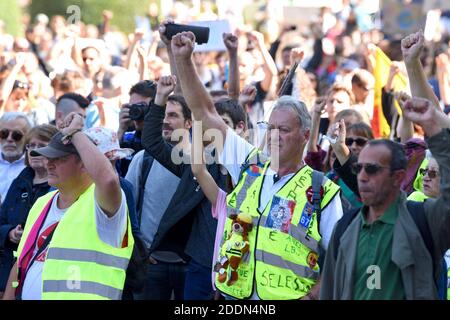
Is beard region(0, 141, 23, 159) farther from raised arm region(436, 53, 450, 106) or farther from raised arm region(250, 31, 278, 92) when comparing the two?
raised arm region(436, 53, 450, 106)

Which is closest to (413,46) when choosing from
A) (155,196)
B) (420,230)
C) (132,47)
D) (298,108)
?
(298,108)

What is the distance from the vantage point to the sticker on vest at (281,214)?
711cm

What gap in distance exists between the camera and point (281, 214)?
714 centimetres

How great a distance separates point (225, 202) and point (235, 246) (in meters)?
0.52

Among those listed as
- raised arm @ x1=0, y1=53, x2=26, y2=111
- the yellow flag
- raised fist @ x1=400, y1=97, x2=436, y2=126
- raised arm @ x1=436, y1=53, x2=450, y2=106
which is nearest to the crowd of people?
raised fist @ x1=400, y1=97, x2=436, y2=126

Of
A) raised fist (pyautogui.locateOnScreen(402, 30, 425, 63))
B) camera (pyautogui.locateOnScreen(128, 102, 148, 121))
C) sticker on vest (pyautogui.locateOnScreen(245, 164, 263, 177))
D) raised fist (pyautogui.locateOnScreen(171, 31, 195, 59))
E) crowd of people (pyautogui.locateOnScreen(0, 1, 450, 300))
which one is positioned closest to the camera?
crowd of people (pyautogui.locateOnScreen(0, 1, 450, 300))

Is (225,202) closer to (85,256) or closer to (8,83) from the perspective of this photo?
(85,256)

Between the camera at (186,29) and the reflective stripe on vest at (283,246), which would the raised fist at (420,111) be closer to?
the reflective stripe on vest at (283,246)

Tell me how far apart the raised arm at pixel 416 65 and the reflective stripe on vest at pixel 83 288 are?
220 centimetres

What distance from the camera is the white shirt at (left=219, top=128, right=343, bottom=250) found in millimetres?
7109

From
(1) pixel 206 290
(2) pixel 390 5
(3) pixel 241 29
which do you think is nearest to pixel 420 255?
(1) pixel 206 290

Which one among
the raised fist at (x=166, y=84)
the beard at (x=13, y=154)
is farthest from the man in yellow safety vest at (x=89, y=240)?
the beard at (x=13, y=154)

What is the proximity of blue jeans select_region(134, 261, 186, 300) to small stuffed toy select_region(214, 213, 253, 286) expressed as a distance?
1.91 metres

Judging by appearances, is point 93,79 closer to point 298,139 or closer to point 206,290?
point 206,290
